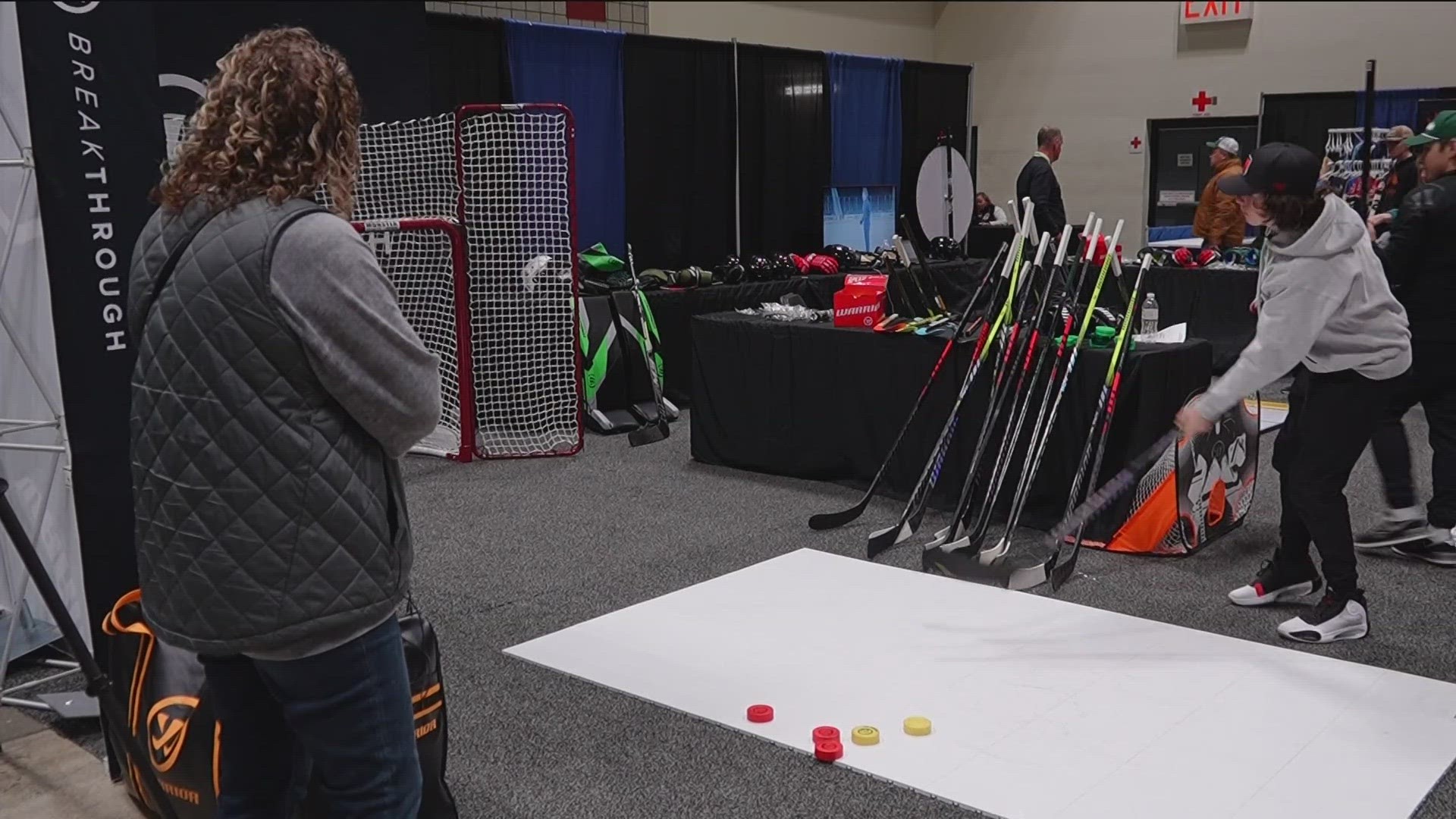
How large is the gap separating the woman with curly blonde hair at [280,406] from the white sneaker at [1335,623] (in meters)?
2.65

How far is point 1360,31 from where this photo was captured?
10.8 metres

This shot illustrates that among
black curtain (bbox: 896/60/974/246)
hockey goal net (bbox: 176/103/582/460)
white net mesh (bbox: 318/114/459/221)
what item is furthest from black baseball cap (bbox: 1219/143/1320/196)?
black curtain (bbox: 896/60/974/246)

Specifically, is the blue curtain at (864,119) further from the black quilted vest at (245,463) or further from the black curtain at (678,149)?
the black quilted vest at (245,463)

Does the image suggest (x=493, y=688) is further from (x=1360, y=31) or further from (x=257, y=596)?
(x=1360, y=31)

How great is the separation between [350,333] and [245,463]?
21 cm

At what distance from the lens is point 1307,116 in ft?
37.1

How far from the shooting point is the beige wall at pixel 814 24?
1098 centimetres

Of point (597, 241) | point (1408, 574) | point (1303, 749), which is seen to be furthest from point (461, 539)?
point (597, 241)

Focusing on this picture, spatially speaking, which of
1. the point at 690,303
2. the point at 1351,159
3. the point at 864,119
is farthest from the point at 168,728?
the point at 1351,159

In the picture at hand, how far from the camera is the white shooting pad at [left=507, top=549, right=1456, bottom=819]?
8.16ft

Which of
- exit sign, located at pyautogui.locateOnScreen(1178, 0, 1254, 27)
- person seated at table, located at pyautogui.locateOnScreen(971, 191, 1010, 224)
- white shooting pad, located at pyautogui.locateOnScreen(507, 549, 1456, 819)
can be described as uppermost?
exit sign, located at pyautogui.locateOnScreen(1178, 0, 1254, 27)

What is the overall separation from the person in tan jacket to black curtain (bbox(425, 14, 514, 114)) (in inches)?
195

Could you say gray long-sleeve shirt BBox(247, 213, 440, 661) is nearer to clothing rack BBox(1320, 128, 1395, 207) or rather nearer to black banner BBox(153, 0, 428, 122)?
black banner BBox(153, 0, 428, 122)

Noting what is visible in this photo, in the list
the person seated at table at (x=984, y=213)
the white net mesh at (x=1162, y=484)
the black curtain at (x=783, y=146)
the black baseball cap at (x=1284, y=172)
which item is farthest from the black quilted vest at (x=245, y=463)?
the person seated at table at (x=984, y=213)
